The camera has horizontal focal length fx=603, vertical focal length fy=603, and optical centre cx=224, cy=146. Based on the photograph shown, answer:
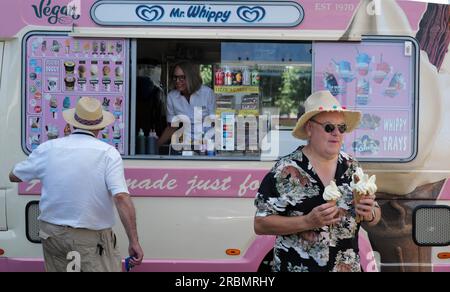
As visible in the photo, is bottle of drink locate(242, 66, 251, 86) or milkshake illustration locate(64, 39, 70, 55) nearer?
milkshake illustration locate(64, 39, 70, 55)

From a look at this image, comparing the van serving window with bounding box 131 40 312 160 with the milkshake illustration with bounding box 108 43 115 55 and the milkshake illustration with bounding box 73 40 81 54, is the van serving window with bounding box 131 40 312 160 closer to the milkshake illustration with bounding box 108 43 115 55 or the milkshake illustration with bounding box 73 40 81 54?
the milkshake illustration with bounding box 108 43 115 55

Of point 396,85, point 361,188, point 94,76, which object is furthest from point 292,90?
point 361,188

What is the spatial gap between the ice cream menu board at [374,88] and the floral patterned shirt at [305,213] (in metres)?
1.83

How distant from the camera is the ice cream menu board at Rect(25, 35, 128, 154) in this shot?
15.9ft

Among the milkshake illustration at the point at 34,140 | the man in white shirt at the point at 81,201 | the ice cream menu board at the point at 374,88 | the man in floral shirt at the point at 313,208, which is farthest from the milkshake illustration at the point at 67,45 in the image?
the man in floral shirt at the point at 313,208

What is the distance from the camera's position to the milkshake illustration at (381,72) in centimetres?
488

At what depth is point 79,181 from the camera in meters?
3.71

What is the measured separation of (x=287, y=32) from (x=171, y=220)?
1.77 meters

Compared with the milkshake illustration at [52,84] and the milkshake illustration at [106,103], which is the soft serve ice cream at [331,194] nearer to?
the milkshake illustration at [106,103]

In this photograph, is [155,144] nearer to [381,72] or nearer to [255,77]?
[255,77]

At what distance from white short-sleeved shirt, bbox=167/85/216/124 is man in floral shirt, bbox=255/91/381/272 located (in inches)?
77.2

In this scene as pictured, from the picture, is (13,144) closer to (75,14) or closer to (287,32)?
(75,14)

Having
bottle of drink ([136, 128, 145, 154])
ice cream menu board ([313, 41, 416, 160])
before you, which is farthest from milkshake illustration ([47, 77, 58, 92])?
ice cream menu board ([313, 41, 416, 160])

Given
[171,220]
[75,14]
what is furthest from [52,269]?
[75,14]
